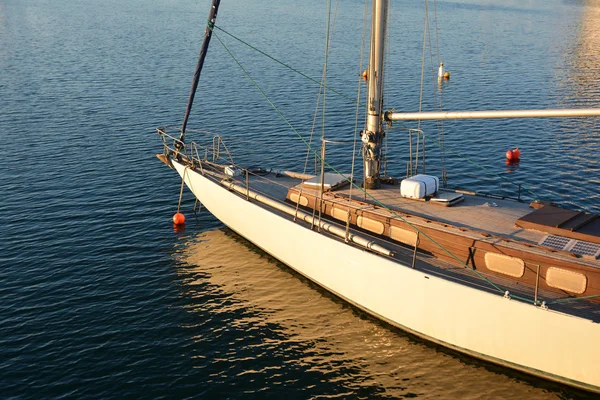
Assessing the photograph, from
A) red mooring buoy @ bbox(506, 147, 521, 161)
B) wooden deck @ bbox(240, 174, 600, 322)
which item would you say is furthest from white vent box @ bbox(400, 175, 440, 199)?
red mooring buoy @ bbox(506, 147, 521, 161)

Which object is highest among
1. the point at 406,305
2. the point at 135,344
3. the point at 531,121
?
the point at 531,121

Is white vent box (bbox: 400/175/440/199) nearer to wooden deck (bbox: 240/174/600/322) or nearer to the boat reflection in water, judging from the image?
wooden deck (bbox: 240/174/600/322)

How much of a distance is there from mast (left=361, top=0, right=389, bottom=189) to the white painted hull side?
3903 mm

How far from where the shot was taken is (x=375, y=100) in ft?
76.5

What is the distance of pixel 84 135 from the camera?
141 feet

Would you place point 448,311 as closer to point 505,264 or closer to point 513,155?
point 505,264

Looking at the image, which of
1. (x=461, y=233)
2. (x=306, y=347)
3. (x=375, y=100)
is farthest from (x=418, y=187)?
(x=306, y=347)

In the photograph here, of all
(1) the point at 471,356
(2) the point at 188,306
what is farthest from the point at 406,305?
(2) the point at 188,306

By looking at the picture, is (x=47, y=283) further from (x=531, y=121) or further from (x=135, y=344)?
(x=531, y=121)

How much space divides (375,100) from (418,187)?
376 centimetres

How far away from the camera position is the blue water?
1941cm

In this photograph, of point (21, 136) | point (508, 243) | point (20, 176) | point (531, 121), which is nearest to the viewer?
point (508, 243)

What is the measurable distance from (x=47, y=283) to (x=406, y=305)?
14483 millimetres

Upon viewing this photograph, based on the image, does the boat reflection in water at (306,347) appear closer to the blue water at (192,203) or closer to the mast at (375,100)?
the blue water at (192,203)
